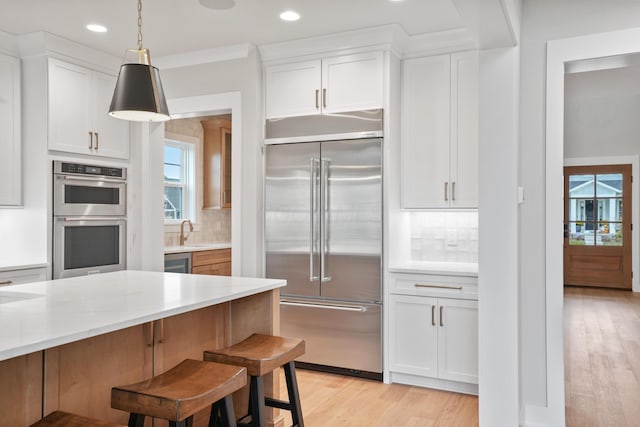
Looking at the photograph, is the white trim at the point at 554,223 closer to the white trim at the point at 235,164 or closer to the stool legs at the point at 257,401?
the stool legs at the point at 257,401

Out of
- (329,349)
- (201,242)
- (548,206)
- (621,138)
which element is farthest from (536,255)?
(621,138)

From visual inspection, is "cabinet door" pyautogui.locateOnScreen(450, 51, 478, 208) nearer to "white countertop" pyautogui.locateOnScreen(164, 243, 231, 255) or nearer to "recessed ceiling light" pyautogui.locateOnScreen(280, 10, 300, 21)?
"recessed ceiling light" pyautogui.locateOnScreen(280, 10, 300, 21)

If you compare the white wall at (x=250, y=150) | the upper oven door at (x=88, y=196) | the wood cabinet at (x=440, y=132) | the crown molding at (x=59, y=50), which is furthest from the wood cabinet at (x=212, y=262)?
the wood cabinet at (x=440, y=132)

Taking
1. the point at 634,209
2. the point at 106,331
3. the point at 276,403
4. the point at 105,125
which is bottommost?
the point at 276,403

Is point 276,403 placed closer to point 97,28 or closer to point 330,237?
point 330,237

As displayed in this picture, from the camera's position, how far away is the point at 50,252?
3.99 m

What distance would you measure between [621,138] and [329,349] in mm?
6818

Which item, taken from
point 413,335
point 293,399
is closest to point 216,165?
point 413,335

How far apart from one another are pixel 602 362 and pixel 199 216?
444 cm

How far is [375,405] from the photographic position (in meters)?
Answer: 3.34

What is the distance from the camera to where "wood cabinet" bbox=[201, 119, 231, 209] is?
250 inches

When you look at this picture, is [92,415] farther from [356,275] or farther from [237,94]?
[237,94]

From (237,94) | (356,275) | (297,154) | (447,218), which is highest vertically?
(237,94)

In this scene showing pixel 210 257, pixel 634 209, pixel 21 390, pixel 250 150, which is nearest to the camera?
pixel 21 390
